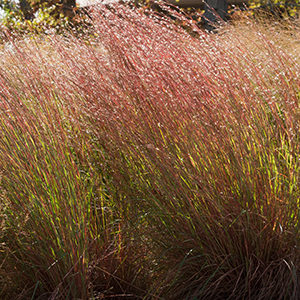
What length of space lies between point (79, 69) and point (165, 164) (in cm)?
93

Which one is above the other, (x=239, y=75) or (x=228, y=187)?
(x=239, y=75)

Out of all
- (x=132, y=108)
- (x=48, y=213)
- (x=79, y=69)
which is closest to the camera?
(x=48, y=213)

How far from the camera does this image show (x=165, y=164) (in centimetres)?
190

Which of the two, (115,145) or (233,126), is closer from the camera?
(233,126)

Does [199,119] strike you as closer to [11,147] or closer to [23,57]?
[11,147]

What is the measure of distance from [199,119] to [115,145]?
20.3 inches

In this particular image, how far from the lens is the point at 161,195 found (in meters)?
1.99

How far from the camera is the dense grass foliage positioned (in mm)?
1785

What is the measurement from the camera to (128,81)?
212 cm

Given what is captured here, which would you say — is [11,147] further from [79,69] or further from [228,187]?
[228,187]

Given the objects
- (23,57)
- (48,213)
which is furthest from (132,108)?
(23,57)

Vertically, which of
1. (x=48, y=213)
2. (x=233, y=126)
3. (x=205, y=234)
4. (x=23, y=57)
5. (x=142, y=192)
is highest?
(x=23, y=57)

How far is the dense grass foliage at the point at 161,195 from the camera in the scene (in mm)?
1785

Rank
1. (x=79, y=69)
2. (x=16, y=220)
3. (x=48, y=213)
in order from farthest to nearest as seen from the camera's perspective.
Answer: (x=79, y=69) → (x=16, y=220) → (x=48, y=213)
